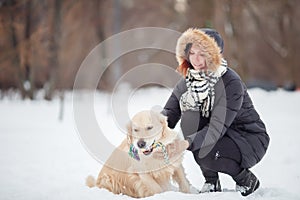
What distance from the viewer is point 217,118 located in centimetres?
243

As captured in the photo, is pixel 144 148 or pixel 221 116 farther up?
pixel 221 116

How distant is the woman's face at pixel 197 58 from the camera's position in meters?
2.51

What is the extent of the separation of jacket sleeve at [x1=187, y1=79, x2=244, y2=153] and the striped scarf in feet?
0.19

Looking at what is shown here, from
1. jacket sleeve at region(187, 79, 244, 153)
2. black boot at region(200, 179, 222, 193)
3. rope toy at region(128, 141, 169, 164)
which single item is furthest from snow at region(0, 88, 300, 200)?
jacket sleeve at region(187, 79, 244, 153)

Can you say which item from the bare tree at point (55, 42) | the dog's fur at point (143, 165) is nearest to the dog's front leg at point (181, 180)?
the dog's fur at point (143, 165)

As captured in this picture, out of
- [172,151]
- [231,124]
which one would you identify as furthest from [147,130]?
[231,124]

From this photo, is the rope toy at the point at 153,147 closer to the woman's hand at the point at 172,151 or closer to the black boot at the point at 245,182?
the woman's hand at the point at 172,151

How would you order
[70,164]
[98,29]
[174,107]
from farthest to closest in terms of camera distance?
[98,29] → [70,164] → [174,107]

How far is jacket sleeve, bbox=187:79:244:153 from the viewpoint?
243cm

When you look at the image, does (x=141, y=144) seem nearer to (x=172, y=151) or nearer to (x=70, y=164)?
(x=172, y=151)

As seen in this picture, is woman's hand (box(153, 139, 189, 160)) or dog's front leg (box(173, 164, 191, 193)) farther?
dog's front leg (box(173, 164, 191, 193))

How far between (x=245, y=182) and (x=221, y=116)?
544 mm

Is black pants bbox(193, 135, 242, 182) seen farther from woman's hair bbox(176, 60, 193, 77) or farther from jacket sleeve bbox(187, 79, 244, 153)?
woman's hair bbox(176, 60, 193, 77)

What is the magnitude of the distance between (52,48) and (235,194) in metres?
11.3
